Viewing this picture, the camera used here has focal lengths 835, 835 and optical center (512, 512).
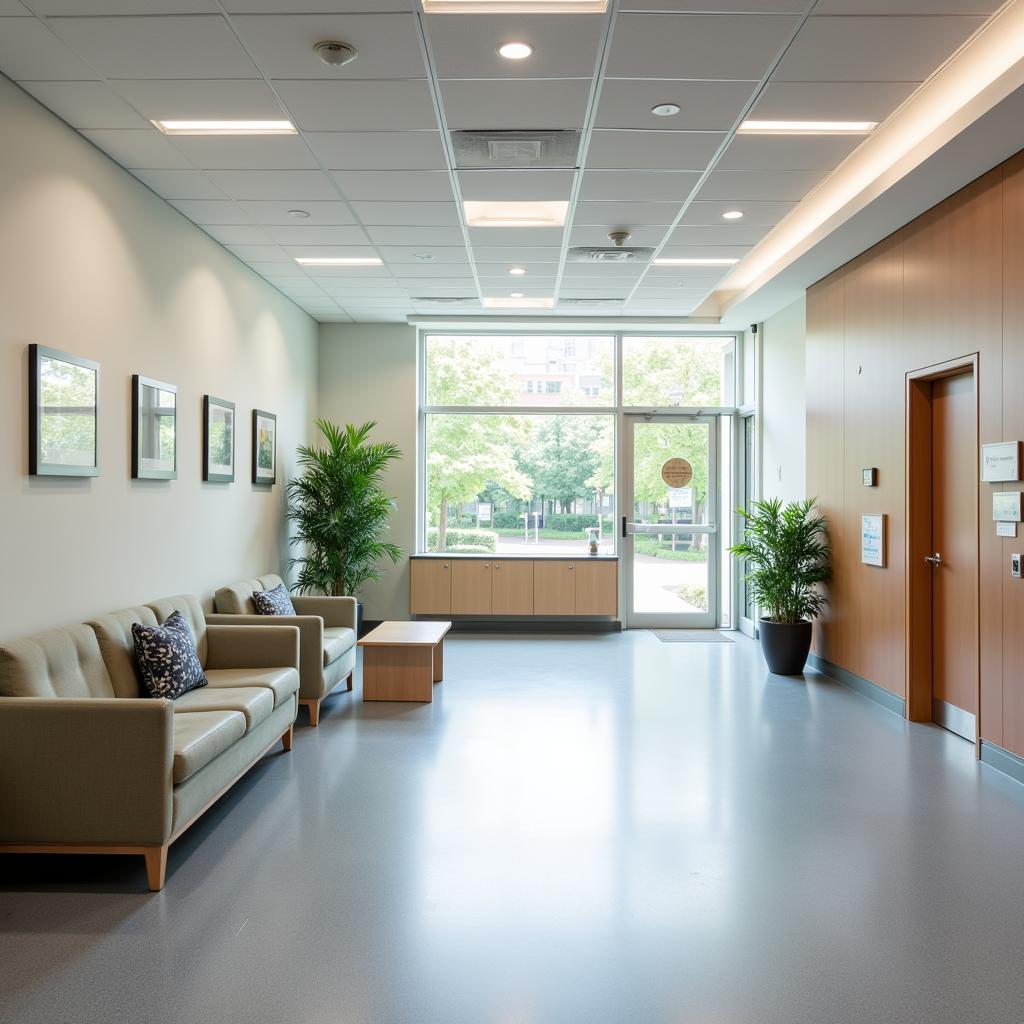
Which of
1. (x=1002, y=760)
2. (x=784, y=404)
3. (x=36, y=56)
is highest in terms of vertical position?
(x=36, y=56)

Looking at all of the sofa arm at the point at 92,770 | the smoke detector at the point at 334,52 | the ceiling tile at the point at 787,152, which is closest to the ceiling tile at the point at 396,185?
the smoke detector at the point at 334,52

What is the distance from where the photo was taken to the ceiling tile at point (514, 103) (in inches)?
155

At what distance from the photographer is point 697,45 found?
3.58 metres

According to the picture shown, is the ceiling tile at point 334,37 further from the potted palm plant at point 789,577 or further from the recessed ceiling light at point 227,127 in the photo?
the potted palm plant at point 789,577

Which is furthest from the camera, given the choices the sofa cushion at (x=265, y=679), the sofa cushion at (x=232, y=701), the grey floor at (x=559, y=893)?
the sofa cushion at (x=265, y=679)

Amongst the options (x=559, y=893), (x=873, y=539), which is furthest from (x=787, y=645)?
(x=559, y=893)

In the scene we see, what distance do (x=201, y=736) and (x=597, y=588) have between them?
6.14 meters

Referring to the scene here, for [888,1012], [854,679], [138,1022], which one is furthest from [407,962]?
[854,679]

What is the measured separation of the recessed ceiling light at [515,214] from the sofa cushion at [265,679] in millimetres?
3408

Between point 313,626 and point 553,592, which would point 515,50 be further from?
point 553,592

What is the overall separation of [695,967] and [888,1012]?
1.81 feet

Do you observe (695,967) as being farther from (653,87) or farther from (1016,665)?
(653,87)

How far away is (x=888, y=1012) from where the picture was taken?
7.85 feet

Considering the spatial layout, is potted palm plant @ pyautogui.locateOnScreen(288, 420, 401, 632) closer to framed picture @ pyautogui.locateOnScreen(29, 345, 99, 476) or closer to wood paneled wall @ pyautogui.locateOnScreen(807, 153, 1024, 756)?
framed picture @ pyautogui.locateOnScreen(29, 345, 99, 476)
